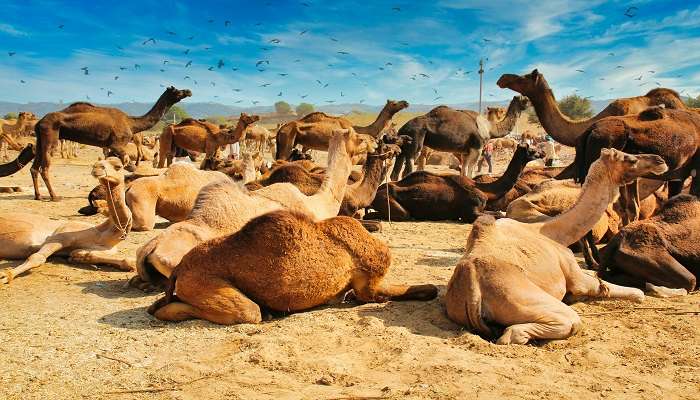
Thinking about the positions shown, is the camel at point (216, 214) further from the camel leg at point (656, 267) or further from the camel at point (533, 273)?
the camel leg at point (656, 267)

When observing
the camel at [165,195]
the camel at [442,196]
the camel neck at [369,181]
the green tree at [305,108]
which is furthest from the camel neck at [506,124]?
the green tree at [305,108]

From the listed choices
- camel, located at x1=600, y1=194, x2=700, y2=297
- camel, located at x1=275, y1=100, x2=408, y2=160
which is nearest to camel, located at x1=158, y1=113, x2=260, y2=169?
camel, located at x1=275, y1=100, x2=408, y2=160

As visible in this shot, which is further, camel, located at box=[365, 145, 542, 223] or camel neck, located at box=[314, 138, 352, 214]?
camel, located at box=[365, 145, 542, 223]

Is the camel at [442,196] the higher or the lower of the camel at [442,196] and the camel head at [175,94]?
the lower

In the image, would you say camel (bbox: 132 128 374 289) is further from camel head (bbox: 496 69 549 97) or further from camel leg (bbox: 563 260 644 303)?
camel head (bbox: 496 69 549 97)

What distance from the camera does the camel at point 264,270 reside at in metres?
5.13

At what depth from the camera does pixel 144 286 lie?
20.9ft

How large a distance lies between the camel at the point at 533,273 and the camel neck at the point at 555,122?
5.29m

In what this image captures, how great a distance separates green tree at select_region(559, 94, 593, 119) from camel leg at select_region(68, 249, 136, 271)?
6680 centimetres

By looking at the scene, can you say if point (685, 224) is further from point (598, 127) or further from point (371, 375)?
point (371, 375)

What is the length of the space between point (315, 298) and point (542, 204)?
540 centimetres

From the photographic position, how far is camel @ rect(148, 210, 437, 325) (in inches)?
202

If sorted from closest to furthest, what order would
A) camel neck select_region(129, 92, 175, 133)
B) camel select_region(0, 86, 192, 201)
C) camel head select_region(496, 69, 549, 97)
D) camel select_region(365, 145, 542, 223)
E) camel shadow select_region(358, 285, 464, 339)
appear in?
1. camel shadow select_region(358, 285, 464, 339)
2. camel head select_region(496, 69, 549, 97)
3. camel select_region(365, 145, 542, 223)
4. camel select_region(0, 86, 192, 201)
5. camel neck select_region(129, 92, 175, 133)

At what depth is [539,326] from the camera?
4.90m
